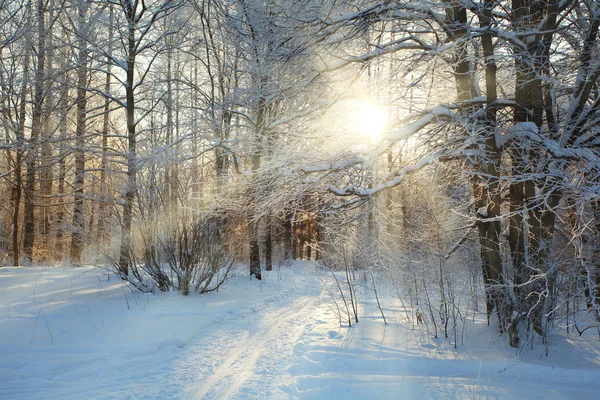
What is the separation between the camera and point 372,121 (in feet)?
18.3

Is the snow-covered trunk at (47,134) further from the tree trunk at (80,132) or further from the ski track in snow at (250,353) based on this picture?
the ski track in snow at (250,353)

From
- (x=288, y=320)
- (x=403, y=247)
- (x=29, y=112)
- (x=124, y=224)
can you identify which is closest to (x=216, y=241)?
(x=124, y=224)

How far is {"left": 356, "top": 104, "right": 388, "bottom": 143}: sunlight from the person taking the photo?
17.1 ft

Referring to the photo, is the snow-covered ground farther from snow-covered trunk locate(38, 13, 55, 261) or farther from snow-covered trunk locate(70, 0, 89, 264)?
snow-covered trunk locate(38, 13, 55, 261)

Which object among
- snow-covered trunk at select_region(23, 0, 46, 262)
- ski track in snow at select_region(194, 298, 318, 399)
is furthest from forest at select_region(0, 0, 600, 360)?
snow-covered trunk at select_region(23, 0, 46, 262)

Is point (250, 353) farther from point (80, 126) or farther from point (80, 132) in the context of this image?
point (80, 126)

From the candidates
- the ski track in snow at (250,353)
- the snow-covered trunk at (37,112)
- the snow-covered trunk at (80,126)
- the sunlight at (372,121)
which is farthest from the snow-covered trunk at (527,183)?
the snow-covered trunk at (37,112)

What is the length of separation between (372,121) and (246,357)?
390 cm

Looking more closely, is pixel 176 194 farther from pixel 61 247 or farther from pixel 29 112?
pixel 61 247

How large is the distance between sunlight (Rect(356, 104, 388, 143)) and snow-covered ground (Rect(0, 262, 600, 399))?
10.1 ft

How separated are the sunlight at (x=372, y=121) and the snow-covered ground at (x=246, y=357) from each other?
3.07 m

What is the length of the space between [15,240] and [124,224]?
9717 mm

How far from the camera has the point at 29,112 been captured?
1484 cm

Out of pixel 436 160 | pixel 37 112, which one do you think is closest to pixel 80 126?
pixel 37 112
